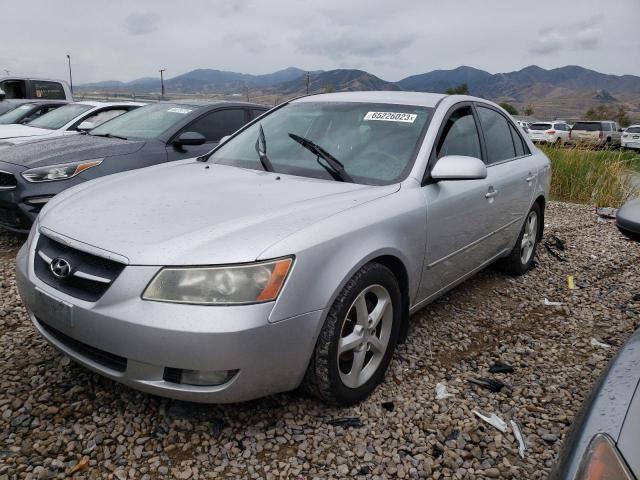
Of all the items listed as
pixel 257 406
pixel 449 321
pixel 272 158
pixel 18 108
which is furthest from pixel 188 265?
pixel 18 108

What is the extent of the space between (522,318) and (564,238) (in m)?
2.88

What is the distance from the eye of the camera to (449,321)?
3.48 meters

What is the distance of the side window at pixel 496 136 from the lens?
370 centimetres

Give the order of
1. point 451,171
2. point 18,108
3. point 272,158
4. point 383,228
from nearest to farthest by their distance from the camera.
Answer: point 383,228, point 451,171, point 272,158, point 18,108

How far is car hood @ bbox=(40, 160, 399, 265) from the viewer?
75.9 inches

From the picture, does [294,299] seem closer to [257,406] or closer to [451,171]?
[257,406]

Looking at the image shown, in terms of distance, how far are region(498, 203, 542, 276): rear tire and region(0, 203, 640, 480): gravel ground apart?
1096 mm

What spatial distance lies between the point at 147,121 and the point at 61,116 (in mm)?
2765

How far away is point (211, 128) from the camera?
18.5 ft

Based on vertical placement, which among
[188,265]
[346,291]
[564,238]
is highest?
[188,265]

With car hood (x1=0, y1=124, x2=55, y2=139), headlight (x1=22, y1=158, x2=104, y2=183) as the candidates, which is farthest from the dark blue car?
car hood (x1=0, y1=124, x2=55, y2=139)

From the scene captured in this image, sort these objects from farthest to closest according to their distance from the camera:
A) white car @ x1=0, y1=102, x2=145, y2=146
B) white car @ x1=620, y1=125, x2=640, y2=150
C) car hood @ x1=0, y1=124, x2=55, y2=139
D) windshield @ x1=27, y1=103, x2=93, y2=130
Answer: white car @ x1=620, y1=125, x2=640, y2=150 < windshield @ x1=27, y1=103, x2=93, y2=130 < car hood @ x1=0, y1=124, x2=55, y2=139 < white car @ x1=0, y1=102, x2=145, y2=146

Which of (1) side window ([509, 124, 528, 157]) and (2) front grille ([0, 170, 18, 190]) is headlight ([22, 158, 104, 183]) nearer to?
(2) front grille ([0, 170, 18, 190])

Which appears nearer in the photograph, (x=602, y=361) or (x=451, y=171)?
(x=451, y=171)
